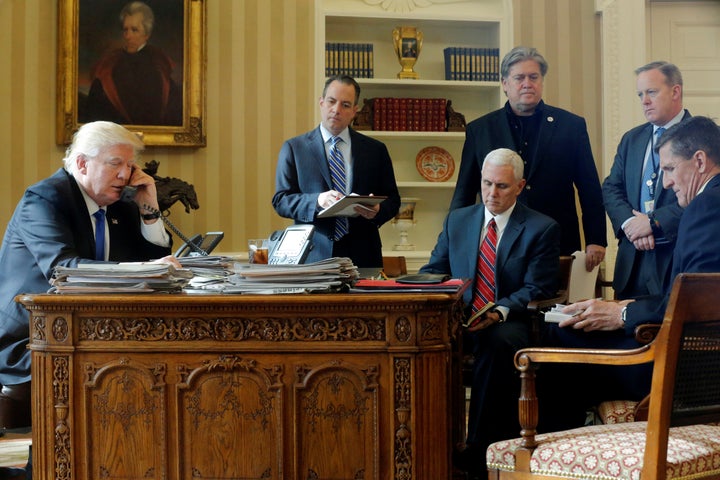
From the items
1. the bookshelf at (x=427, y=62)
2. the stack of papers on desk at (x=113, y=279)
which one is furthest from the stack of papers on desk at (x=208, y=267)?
the bookshelf at (x=427, y=62)

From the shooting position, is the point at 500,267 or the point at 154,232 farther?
the point at 500,267

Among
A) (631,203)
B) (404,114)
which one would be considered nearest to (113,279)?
(631,203)

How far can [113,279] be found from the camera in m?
2.45

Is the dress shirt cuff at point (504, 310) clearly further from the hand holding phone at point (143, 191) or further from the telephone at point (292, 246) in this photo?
the hand holding phone at point (143, 191)

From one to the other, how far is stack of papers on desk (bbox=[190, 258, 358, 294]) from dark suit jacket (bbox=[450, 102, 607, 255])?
187cm

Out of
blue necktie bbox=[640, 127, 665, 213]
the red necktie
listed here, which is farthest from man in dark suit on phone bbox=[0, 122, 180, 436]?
blue necktie bbox=[640, 127, 665, 213]

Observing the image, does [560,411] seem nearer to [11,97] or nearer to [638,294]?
[638,294]

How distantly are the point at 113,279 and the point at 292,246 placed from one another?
634mm

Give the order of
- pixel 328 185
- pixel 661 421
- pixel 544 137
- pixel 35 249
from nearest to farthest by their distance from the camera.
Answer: pixel 661 421 < pixel 35 249 < pixel 328 185 < pixel 544 137

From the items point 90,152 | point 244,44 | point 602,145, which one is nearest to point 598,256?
point 602,145

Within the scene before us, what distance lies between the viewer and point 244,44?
19.0ft

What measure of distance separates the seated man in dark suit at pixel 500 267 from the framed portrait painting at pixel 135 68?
2.56 m

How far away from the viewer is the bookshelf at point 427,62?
5.95 meters

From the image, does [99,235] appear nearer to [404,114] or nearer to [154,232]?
[154,232]
